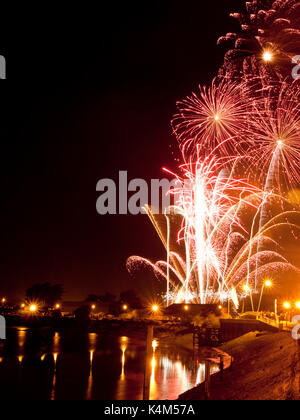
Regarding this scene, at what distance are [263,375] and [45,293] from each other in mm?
107953

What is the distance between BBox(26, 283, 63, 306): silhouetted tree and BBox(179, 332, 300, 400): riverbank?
3857 inches

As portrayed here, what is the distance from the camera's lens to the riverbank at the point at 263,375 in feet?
53.9

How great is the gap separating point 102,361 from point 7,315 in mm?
53114

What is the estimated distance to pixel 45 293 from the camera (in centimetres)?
12100

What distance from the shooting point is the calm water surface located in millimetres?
22688

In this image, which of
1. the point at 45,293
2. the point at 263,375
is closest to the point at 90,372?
the point at 263,375

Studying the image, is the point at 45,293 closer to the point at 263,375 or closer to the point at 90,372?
the point at 90,372

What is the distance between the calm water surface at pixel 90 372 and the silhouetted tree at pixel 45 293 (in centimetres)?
7804

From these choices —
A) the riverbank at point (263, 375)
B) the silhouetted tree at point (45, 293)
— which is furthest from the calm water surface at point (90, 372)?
the silhouetted tree at point (45, 293)

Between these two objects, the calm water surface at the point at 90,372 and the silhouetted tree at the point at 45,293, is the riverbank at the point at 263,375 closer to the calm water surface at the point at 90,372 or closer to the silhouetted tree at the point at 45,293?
the calm water surface at the point at 90,372

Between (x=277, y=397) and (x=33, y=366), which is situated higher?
(x=277, y=397)
